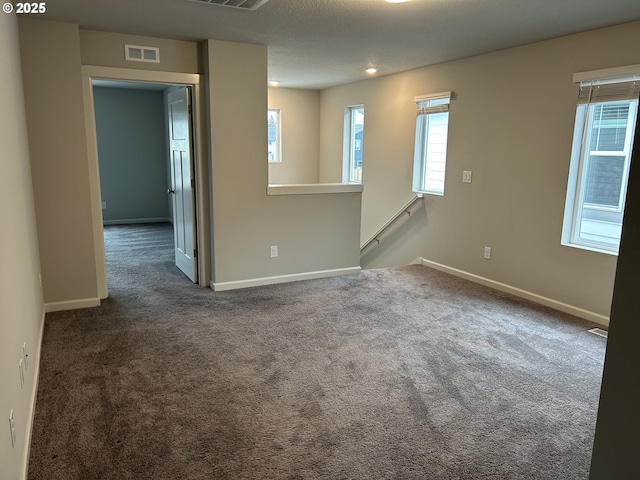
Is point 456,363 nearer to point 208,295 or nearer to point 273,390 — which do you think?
point 273,390

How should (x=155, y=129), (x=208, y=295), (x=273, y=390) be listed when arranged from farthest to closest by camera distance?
(x=155, y=129) < (x=208, y=295) < (x=273, y=390)

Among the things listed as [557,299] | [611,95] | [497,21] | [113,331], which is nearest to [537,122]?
[611,95]

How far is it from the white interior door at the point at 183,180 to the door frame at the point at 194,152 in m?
0.08

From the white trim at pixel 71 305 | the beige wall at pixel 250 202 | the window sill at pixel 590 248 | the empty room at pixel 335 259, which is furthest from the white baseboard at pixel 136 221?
the window sill at pixel 590 248

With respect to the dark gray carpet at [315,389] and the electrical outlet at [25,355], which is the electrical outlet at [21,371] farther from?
the dark gray carpet at [315,389]

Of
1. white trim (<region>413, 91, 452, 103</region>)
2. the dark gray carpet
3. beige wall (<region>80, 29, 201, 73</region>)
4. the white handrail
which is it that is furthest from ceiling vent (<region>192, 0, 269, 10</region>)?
the white handrail

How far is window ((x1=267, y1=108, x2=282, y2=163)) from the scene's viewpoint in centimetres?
760

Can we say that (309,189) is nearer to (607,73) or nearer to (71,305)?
(71,305)

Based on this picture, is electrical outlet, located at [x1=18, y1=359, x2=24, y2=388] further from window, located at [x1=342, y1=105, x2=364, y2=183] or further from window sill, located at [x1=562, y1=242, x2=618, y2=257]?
window, located at [x1=342, y1=105, x2=364, y2=183]

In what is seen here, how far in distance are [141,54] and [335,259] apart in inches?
110

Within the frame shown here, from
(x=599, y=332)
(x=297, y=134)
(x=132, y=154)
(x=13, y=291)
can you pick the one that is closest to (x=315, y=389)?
(x=13, y=291)

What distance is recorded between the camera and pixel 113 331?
3518 mm

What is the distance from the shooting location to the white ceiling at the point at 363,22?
3135mm

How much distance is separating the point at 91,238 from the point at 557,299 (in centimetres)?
415
